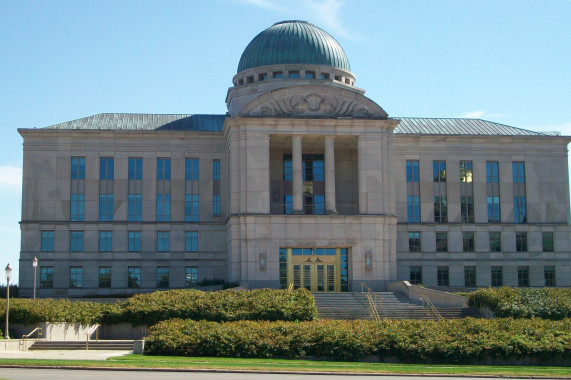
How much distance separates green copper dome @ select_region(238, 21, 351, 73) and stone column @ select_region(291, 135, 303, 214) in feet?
39.9

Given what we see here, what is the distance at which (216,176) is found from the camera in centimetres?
6869

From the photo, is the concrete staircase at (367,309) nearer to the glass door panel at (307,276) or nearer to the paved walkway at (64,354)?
the glass door panel at (307,276)

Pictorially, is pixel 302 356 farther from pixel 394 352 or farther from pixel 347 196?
pixel 347 196

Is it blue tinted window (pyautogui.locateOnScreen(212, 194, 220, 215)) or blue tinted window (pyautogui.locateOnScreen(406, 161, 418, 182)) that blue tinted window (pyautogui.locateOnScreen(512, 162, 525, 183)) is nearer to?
blue tinted window (pyautogui.locateOnScreen(406, 161, 418, 182))

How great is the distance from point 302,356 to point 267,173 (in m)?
25.4

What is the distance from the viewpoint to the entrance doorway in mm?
60562

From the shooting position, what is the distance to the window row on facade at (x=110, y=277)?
2608 inches

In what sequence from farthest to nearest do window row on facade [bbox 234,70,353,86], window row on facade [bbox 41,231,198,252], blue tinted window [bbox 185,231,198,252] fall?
window row on facade [bbox 234,70,353,86]
blue tinted window [bbox 185,231,198,252]
window row on facade [bbox 41,231,198,252]

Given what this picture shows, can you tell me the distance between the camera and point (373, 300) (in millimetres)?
54844

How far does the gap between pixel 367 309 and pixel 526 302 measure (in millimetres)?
9727

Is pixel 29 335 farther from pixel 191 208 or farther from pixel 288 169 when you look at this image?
pixel 288 169

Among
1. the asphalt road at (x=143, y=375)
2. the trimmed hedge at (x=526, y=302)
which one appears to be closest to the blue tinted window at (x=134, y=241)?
the trimmed hedge at (x=526, y=302)

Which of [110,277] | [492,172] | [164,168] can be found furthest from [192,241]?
[492,172]

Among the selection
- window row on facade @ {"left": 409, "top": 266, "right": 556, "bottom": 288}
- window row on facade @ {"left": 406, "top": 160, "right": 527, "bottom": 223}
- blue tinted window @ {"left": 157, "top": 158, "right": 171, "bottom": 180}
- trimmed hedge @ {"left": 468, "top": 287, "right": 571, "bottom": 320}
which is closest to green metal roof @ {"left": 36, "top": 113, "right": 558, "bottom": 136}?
blue tinted window @ {"left": 157, "top": 158, "right": 171, "bottom": 180}
